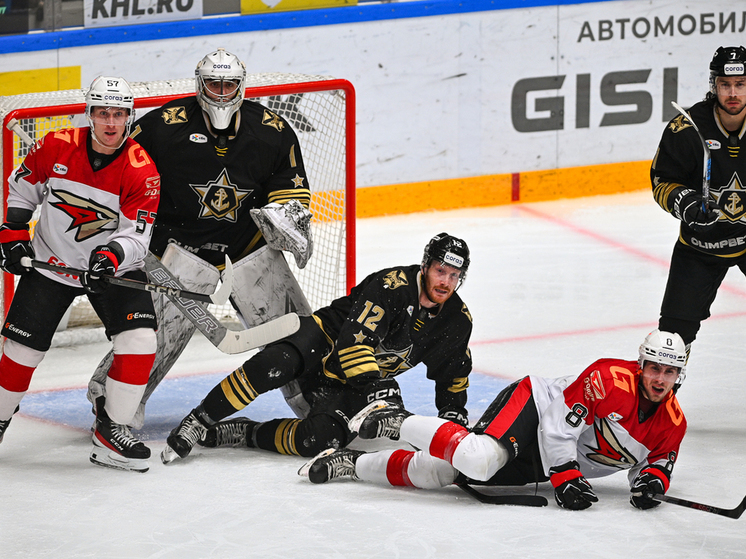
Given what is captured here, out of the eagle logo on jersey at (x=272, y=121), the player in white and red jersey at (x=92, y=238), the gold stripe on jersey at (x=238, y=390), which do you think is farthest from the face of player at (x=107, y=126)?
the gold stripe on jersey at (x=238, y=390)

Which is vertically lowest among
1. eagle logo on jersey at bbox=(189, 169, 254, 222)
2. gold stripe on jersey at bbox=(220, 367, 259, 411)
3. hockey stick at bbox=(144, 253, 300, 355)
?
gold stripe on jersey at bbox=(220, 367, 259, 411)

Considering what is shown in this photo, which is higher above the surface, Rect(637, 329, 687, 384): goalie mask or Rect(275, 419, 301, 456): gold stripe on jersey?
Rect(637, 329, 687, 384): goalie mask

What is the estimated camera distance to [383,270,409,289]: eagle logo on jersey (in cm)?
391

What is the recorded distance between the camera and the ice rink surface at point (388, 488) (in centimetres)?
322

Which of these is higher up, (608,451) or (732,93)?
(732,93)

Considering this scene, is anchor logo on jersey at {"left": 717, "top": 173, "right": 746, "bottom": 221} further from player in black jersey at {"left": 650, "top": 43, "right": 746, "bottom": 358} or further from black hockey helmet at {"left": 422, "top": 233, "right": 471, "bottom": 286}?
black hockey helmet at {"left": 422, "top": 233, "right": 471, "bottom": 286}

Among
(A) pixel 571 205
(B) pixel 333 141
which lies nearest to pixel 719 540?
(B) pixel 333 141

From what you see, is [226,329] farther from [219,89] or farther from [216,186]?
[219,89]

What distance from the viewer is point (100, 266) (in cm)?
360

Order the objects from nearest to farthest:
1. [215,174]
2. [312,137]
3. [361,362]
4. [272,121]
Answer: [361,362] < [215,174] < [272,121] < [312,137]

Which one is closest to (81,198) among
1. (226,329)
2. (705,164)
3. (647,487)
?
(226,329)

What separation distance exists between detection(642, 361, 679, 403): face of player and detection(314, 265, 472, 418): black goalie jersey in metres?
0.72

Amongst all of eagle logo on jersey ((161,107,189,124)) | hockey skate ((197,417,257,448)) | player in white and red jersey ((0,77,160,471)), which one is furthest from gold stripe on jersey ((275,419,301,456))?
eagle logo on jersey ((161,107,189,124))

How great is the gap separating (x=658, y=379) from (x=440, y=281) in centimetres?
79
